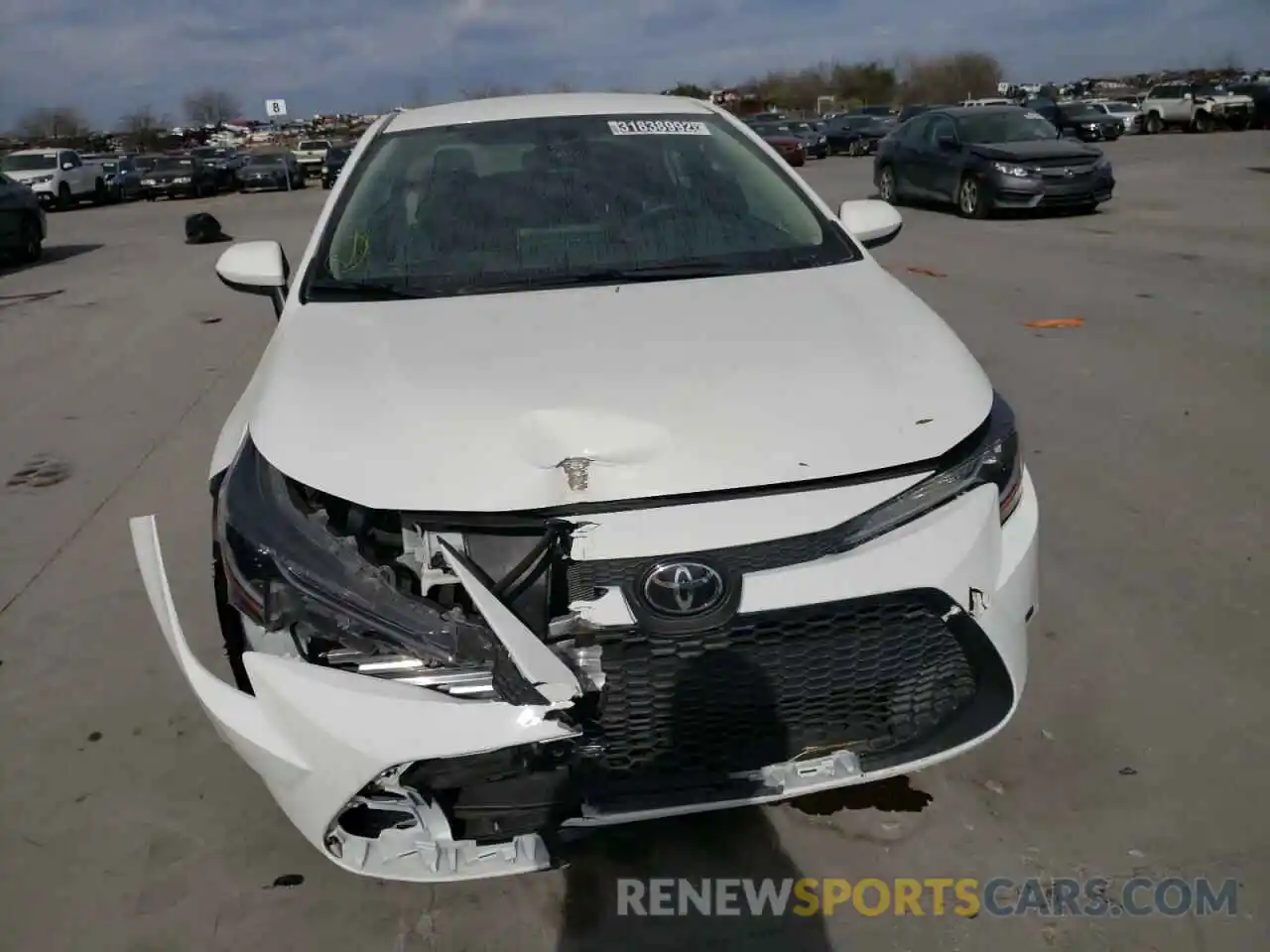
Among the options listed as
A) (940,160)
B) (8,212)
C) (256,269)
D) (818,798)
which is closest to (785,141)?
(940,160)

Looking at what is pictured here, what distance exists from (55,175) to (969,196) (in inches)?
1008

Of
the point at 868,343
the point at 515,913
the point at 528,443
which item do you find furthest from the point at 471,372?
the point at 515,913

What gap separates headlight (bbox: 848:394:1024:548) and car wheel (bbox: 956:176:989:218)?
43.5ft

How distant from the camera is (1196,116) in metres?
37.0

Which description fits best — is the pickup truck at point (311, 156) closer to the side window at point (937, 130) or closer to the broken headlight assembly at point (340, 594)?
the side window at point (937, 130)

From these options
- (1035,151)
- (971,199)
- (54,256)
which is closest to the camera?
(1035,151)

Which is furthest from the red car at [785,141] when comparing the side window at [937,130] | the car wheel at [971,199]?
the car wheel at [971,199]

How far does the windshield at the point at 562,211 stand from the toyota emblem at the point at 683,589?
4.11 ft

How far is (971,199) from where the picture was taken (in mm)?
15070

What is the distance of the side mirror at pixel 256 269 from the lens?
3.59 meters

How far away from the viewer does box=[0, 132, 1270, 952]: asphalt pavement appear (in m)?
2.41

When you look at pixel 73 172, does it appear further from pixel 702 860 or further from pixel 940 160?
pixel 702 860

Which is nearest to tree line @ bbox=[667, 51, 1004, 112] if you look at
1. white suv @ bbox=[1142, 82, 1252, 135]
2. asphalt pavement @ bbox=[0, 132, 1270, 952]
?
white suv @ bbox=[1142, 82, 1252, 135]

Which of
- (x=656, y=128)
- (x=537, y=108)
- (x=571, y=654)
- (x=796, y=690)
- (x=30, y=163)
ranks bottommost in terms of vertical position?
(x=796, y=690)
